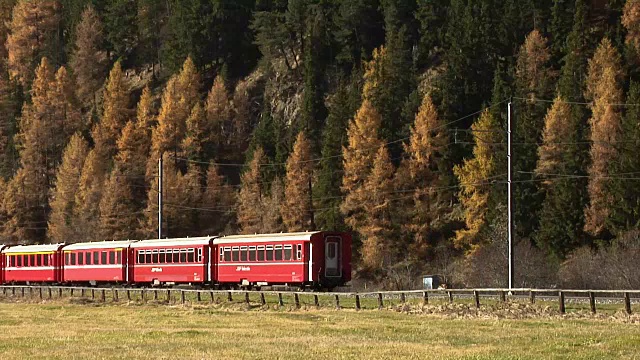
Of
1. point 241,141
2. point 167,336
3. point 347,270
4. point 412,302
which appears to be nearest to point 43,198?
point 241,141

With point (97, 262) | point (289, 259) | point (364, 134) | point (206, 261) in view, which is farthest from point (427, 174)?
point (289, 259)

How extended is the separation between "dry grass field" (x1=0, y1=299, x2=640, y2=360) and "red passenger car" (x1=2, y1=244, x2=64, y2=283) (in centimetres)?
2800

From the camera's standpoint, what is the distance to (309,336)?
34.4 m

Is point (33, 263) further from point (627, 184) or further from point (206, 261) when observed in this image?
point (627, 184)

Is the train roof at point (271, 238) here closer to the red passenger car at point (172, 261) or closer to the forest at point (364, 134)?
the red passenger car at point (172, 261)

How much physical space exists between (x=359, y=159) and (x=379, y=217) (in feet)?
17.7

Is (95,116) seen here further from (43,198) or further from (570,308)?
(570,308)

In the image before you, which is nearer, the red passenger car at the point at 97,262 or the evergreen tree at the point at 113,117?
the red passenger car at the point at 97,262

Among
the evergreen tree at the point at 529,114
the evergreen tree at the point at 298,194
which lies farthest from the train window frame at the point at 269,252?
the evergreen tree at the point at 298,194

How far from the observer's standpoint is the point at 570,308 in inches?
1672

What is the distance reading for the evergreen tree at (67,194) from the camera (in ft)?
384

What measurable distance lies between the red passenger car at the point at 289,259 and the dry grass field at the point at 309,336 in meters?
8.07

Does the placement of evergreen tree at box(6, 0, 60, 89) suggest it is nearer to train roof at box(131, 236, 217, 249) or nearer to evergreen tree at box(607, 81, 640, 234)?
train roof at box(131, 236, 217, 249)

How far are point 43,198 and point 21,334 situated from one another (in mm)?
100155
